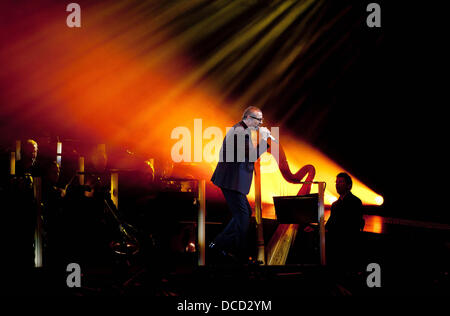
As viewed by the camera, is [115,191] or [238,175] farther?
[115,191]

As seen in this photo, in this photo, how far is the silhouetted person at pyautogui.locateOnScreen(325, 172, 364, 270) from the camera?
3.85m

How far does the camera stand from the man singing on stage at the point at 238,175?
3.55 metres

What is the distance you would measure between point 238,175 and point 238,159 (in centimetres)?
13

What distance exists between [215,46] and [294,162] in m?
2.33

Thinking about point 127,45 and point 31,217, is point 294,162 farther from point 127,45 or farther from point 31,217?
point 31,217

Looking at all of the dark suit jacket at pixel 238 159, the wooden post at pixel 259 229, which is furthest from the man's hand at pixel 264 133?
the wooden post at pixel 259 229

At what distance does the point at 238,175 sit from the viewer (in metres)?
3.59

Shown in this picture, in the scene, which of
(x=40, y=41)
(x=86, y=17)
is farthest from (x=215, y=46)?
(x=40, y=41)

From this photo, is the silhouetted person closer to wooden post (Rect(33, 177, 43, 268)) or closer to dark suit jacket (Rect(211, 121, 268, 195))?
dark suit jacket (Rect(211, 121, 268, 195))

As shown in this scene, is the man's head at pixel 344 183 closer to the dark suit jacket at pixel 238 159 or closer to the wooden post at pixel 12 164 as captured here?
the dark suit jacket at pixel 238 159

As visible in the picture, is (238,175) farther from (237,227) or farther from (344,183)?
(344,183)

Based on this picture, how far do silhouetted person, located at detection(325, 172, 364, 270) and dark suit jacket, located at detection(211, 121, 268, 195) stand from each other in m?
1.01

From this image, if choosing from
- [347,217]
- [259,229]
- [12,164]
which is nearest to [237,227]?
[259,229]

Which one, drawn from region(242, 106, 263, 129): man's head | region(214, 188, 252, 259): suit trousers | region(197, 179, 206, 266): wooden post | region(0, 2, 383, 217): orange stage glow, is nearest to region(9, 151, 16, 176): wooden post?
region(0, 2, 383, 217): orange stage glow
